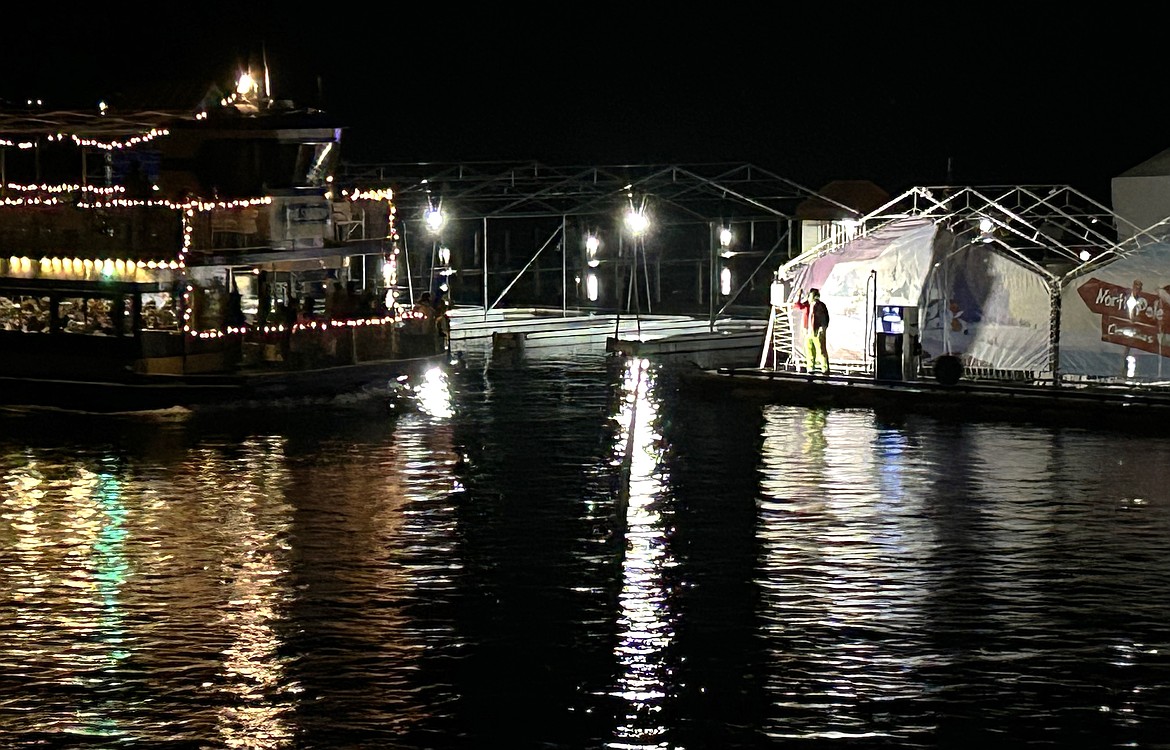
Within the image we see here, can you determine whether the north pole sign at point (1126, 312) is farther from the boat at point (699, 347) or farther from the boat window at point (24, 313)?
the boat window at point (24, 313)

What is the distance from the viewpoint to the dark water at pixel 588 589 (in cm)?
1112

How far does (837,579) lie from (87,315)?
63.6 feet

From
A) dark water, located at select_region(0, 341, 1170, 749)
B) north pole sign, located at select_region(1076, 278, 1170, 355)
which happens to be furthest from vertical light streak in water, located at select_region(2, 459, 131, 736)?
north pole sign, located at select_region(1076, 278, 1170, 355)

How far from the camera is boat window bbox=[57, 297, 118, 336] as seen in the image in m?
30.2

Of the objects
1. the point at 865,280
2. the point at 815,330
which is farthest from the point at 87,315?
the point at 865,280

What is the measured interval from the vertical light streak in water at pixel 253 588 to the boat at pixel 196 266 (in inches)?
265

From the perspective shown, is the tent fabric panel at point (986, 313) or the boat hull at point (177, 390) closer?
the tent fabric panel at point (986, 313)

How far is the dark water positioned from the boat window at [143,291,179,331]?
17.6 feet

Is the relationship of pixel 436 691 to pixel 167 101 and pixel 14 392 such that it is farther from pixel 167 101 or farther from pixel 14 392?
pixel 167 101

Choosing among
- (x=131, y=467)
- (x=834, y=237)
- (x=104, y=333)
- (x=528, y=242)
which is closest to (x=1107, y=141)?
(x=528, y=242)

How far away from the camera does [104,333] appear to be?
3030 centimetres

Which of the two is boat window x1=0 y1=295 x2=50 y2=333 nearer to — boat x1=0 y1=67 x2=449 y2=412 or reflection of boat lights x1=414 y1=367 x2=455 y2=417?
boat x1=0 y1=67 x2=449 y2=412

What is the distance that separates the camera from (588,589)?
14.8 metres

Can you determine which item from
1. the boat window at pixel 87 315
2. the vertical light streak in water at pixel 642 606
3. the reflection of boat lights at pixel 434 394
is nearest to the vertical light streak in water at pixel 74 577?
the vertical light streak in water at pixel 642 606
